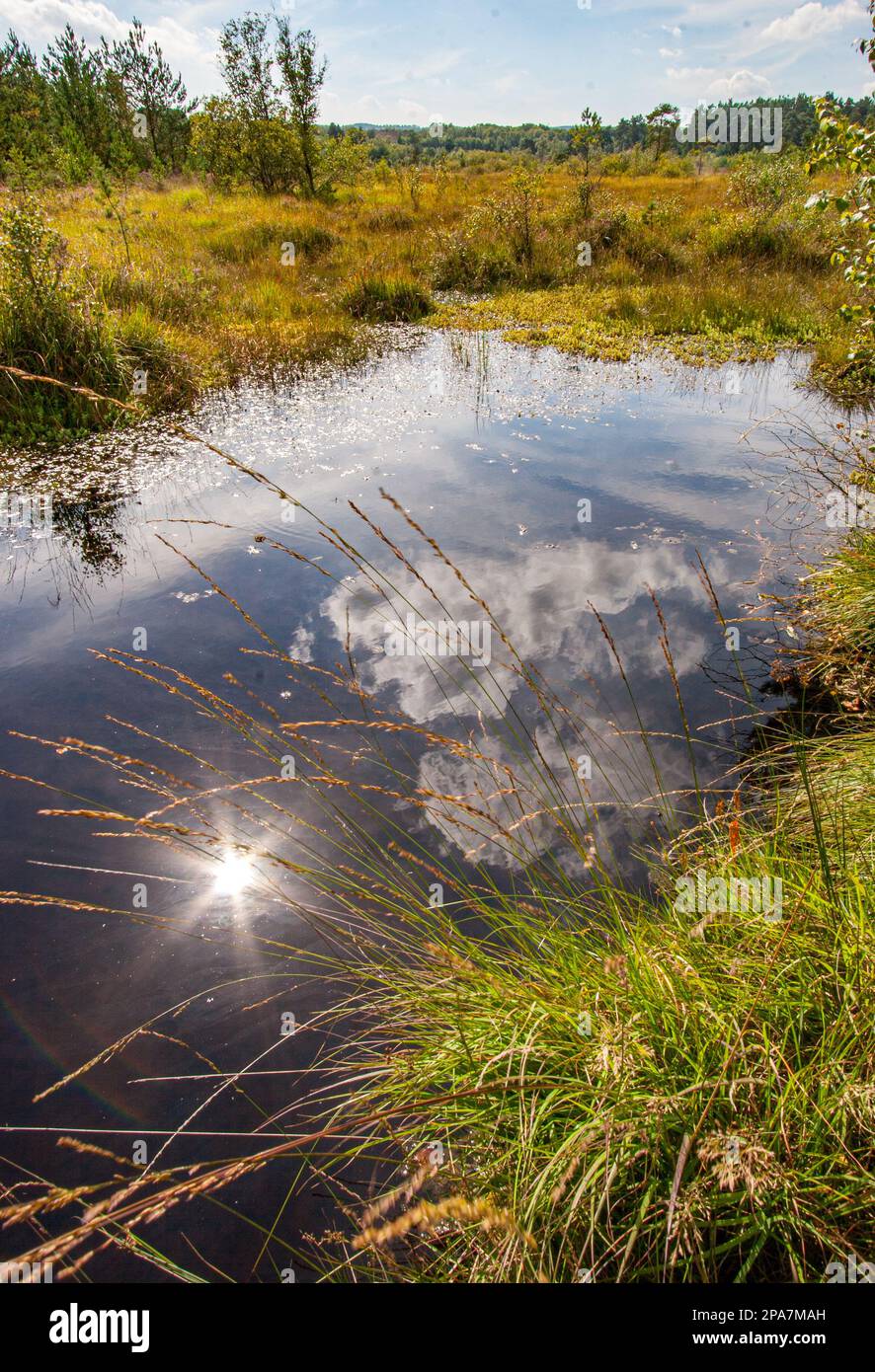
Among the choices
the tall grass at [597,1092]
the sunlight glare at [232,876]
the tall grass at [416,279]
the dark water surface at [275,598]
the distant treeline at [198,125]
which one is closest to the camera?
the tall grass at [597,1092]

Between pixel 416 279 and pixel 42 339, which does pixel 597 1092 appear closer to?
pixel 42 339

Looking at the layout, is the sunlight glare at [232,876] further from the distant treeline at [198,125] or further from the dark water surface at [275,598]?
the distant treeline at [198,125]

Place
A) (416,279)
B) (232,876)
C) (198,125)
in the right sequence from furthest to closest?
(198,125)
(416,279)
(232,876)

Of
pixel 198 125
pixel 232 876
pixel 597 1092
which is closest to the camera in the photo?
pixel 597 1092

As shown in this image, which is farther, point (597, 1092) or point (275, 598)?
point (275, 598)

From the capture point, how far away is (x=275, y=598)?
193 inches

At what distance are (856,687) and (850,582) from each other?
2.55ft

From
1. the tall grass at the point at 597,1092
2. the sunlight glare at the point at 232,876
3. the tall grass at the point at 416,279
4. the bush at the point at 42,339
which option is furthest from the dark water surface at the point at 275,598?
the tall grass at the point at 416,279

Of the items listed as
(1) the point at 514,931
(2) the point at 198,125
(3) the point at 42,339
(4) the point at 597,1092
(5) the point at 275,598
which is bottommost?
(1) the point at 514,931

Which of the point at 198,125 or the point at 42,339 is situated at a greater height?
the point at 198,125

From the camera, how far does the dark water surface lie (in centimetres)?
235

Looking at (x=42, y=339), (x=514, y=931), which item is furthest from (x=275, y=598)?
(x=42, y=339)

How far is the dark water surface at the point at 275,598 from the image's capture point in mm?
2346

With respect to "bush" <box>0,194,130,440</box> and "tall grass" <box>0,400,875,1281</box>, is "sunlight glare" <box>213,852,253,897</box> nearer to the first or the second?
"tall grass" <box>0,400,875,1281</box>
